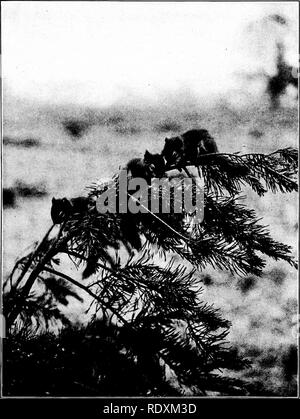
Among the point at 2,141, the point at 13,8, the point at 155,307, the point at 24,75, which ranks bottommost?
the point at 155,307

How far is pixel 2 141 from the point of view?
3.09 ft

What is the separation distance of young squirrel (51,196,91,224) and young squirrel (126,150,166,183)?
0.09 metres

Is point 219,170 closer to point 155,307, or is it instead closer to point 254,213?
point 254,213

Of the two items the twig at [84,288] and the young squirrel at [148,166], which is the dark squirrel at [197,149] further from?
the twig at [84,288]

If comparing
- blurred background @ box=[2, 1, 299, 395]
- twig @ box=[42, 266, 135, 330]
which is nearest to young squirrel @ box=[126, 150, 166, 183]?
blurred background @ box=[2, 1, 299, 395]

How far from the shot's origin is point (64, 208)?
0.94 meters

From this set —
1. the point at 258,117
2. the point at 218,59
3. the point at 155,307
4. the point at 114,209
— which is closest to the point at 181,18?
the point at 218,59

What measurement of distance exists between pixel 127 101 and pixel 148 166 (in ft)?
0.35

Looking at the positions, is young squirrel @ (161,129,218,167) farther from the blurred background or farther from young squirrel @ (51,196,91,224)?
young squirrel @ (51,196,91,224)

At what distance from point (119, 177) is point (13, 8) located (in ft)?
1.00

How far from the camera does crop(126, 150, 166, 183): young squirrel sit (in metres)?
0.92

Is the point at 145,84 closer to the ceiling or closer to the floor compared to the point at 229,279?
closer to the ceiling

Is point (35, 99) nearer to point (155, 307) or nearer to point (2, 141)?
point (2, 141)

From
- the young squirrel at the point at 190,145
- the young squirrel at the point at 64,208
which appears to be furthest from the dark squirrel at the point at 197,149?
the young squirrel at the point at 64,208
